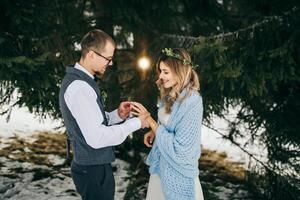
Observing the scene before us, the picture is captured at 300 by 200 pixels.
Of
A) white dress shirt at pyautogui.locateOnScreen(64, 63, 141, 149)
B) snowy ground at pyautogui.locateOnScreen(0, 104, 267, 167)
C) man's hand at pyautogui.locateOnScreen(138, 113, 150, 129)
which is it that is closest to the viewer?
white dress shirt at pyautogui.locateOnScreen(64, 63, 141, 149)

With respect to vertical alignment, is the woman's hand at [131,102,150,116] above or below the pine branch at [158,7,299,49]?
below

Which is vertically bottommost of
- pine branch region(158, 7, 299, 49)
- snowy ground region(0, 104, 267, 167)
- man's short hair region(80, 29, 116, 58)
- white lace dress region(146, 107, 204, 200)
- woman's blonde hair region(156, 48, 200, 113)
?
snowy ground region(0, 104, 267, 167)

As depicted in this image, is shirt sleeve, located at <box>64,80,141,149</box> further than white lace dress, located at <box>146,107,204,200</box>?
No

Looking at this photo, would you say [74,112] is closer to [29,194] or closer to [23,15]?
[23,15]

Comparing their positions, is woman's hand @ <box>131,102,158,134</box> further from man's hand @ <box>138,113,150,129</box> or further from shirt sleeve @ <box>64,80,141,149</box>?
shirt sleeve @ <box>64,80,141,149</box>

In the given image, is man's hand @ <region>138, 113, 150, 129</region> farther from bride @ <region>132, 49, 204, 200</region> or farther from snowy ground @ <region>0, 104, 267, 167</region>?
snowy ground @ <region>0, 104, 267, 167</region>

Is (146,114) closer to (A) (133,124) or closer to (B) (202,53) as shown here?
(A) (133,124)

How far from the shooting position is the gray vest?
3119 millimetres

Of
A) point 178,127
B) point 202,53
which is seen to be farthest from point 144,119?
point 202,53

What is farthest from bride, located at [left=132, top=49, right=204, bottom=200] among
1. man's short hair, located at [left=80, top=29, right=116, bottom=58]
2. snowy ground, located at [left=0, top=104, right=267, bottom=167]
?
snowy ground, located at [left=0, top=104, right=267, bottom=167]

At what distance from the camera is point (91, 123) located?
2959 millimetres

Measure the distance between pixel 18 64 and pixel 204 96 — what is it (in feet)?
9.26

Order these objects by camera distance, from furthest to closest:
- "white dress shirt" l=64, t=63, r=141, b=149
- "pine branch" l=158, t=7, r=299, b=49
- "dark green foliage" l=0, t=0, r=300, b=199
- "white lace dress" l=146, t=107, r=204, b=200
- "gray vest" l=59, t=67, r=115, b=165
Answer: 1. "pine branch" l=158, t=7, r=299, b=49
2. "dark green foliage" l=0, t=0, r=300, b=199
3. "white lace dress" l=146, t=107, r=204, b=200
4. "gray vest" l=59, t=67, r=115, b=165
5. "white dress shirt" l=64, t=63, r=141, b=149

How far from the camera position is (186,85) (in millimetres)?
3449
